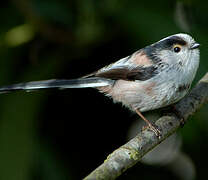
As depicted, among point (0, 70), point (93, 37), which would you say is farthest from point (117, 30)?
point (0, 70)

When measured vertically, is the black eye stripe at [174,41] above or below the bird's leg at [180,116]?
above

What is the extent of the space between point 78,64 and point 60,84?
1001mm

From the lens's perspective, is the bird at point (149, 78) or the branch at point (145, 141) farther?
the bird at point (149, 78)

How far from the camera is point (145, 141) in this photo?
328 centimetres

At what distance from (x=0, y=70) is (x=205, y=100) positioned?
2.21m

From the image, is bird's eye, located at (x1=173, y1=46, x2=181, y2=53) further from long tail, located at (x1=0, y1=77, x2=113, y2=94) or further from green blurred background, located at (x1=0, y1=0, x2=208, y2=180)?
long tail, located at (x1=0, y1=77, x2=113, y2=94)

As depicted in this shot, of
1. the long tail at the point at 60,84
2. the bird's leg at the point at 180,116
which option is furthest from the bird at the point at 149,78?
the bird's leg at the point at 180,116

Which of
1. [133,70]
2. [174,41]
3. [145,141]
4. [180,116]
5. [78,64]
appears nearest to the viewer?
[145,141]

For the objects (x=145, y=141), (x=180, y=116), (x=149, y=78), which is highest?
(x=149, y=78)

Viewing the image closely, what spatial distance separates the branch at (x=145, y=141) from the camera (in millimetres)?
2729

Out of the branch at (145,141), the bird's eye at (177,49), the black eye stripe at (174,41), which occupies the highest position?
the black eye stripe at (174,41)

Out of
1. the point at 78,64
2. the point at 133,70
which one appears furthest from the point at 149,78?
the point at 78,64

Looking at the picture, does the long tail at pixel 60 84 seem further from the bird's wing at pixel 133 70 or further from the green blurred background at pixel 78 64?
the green blurred background at pixel 78 64

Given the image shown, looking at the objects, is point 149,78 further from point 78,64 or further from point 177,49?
point 78,64
